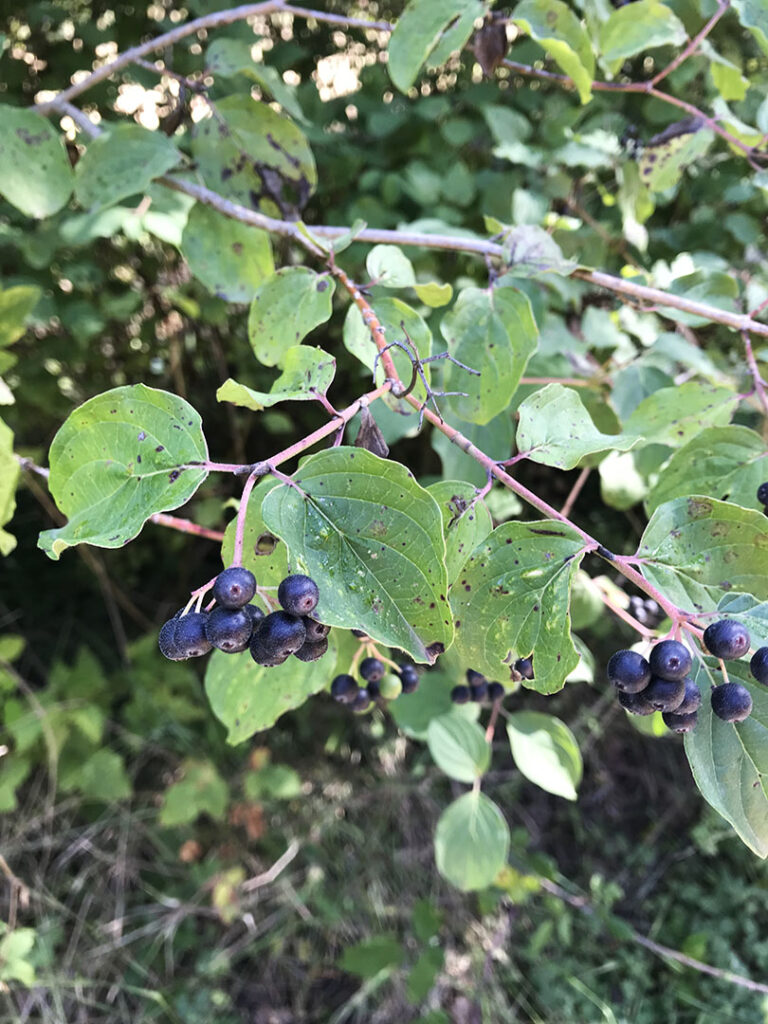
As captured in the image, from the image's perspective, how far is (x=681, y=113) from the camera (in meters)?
1.84

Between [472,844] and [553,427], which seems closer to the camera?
[553,427]

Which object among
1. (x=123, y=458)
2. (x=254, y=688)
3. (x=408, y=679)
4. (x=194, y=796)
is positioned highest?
(x=123, y=458)

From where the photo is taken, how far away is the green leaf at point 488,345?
A: 3.63 ft

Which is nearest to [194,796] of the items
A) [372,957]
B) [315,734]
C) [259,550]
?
[315,734]

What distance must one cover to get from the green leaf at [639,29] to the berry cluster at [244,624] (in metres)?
1.17

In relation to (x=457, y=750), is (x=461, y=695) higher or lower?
higher

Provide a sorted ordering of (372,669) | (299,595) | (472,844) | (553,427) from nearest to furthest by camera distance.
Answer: (299,595) < (553,427) < (372,669) < (472,844)

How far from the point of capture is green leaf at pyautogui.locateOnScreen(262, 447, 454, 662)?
2.23ft

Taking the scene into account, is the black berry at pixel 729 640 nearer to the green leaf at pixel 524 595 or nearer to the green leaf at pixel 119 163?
the green leaf at pixel 524 595

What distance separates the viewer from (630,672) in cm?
73

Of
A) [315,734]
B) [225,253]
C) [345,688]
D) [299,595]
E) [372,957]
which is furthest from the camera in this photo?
[315,734]

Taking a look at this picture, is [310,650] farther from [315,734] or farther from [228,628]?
[315,734]

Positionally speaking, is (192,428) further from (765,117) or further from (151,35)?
(151,35)

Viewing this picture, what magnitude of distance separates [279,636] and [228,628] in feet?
0.17
